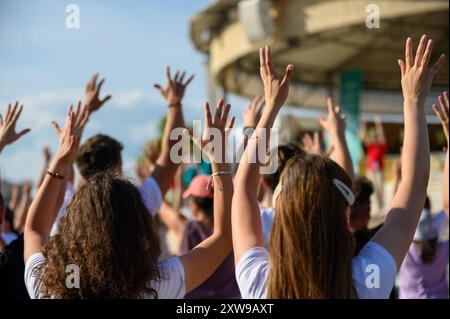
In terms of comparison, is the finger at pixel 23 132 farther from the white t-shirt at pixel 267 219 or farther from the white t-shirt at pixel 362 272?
the white t-shirt at pixel 362 272

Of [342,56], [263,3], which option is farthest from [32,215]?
[342,56]

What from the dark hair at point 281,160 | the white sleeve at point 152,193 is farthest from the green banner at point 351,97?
the white sleeve at point 152,193

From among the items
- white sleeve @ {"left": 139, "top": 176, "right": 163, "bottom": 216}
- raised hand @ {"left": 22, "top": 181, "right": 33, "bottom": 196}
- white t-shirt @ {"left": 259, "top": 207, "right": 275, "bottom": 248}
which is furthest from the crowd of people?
raised hand @ {"left": 22, "top": 181, "right": 33, "bottom": 196}

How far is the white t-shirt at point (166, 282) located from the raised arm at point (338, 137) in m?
1.66

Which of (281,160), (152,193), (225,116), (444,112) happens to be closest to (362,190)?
(281,160)

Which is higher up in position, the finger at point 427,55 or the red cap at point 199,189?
the finger at point 427,55

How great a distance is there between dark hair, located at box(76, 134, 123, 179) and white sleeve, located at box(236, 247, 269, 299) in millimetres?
1790

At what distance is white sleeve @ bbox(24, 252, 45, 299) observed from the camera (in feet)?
7.81

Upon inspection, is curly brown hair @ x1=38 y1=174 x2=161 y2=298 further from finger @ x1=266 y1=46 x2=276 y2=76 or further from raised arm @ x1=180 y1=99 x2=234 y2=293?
finger @ x1=266 y1=46 x2=276 y2=76

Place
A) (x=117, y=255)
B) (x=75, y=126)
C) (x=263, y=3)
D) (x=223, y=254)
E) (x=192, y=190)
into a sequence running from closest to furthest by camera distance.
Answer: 1. (x=117, y=255)
2. (x=223, y=254)
3. (x=75, y=126)
4. (x=192, y=190)
5. (x=263, y=3)

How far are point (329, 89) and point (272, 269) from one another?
75.7ft

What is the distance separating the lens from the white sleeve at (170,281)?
2289 millimetres
